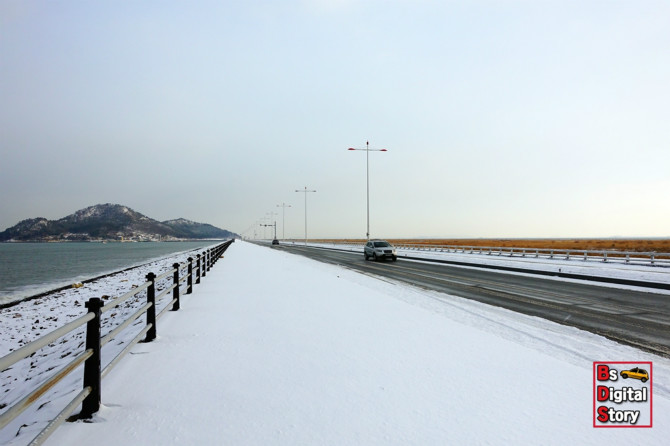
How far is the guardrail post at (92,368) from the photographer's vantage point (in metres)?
3.96

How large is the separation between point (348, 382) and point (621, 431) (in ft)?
8.94

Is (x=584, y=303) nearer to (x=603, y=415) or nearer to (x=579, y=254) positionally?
(x=603, y=415)

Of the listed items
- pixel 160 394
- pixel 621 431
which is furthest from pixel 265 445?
pixel 621 431

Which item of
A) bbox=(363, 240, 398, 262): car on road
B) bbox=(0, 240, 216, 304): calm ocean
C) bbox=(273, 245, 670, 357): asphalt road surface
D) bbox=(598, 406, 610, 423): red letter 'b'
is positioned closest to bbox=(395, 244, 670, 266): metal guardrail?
bbox=(363, 240, 398, 262): car on road

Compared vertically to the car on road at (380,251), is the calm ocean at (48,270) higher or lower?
lower

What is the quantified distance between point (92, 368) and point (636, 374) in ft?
21.2

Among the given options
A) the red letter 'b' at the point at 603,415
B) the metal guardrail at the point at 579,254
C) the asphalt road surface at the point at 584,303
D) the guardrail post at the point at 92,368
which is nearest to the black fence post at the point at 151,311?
the guardrail post at the point at 92,368

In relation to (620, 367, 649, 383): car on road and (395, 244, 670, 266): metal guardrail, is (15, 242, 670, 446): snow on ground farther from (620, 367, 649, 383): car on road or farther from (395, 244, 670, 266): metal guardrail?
(395, 244, 670, 266): metal guardrail

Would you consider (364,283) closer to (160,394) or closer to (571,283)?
(571,283)

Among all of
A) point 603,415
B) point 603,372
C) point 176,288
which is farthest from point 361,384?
point 176,288

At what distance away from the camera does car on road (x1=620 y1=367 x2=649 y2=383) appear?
16.6 feet

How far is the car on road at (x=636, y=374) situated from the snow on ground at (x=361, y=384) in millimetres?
127

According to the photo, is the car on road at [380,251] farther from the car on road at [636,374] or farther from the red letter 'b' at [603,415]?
the red letter 'b' at [603,415]

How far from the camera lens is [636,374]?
5141mm
